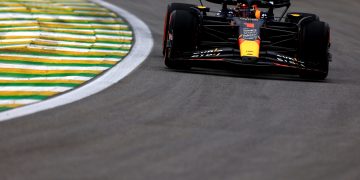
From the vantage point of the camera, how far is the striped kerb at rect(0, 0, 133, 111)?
1037 cm

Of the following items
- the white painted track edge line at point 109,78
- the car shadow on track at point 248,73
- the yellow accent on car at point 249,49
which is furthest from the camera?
the car shadow on track at point 248,73

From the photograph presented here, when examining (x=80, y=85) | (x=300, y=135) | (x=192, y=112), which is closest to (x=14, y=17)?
(x=80, y=85)

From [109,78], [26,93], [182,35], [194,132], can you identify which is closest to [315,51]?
[182,35]

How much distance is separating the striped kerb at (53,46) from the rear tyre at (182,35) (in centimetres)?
90

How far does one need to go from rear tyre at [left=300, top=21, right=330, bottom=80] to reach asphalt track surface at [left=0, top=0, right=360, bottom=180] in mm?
219

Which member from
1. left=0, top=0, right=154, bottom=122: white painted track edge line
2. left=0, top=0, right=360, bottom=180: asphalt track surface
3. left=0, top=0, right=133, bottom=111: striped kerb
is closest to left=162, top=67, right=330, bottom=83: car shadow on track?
left=0, top=0, right=360, bottom=180: asphalt track surface

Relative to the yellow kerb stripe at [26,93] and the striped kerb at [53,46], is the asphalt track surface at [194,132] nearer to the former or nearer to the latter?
the yellow kerb stripe at [26,93]

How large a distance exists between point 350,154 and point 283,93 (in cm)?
330

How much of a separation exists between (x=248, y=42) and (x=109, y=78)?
6.12 feet

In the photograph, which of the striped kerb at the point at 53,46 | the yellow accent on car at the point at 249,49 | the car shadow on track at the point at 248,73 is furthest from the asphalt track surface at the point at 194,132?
the striped kerb at the point at 53,46

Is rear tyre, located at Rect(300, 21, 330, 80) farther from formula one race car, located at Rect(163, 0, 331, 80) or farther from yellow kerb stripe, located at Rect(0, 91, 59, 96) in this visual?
yellow kerb stripe, located at Rect(0, 91, 59, 96)

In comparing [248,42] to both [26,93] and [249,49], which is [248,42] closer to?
[249,49]

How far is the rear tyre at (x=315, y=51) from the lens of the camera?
1191 centimetres

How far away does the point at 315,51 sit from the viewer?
39.2ft
